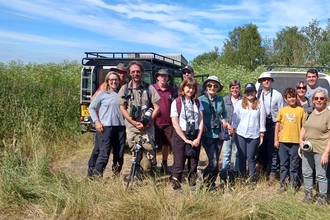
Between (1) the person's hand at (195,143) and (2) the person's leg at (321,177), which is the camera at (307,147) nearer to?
(2) the person's leg at (321,177)

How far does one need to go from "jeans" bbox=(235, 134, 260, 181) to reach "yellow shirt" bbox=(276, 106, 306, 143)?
0.39m

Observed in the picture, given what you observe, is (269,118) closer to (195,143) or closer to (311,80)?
(311,80)

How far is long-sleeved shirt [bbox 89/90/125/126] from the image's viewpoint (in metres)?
4.70

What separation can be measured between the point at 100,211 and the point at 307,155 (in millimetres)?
2681

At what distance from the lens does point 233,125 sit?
5.09 metres

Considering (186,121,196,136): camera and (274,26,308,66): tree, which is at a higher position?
(274,26,308,66): tree

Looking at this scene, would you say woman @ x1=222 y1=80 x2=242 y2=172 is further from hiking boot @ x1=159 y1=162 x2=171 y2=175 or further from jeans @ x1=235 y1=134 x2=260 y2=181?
hiking boot @ x1=159 y1=162 x2=171 y2=175

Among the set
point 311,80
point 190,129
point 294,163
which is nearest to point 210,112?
point 190,129

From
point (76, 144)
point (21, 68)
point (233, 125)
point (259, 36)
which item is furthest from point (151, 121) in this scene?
point (259, 36)

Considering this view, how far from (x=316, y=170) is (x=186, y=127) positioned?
1.74m

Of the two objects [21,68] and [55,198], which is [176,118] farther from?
[21,68]

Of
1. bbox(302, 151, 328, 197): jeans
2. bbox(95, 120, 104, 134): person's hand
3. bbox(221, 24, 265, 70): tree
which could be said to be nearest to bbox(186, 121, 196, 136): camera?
bbox(95, 120, 104, 134): person's hand

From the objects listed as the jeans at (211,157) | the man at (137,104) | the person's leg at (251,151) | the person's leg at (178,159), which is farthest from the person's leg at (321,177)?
the man at (137,104)

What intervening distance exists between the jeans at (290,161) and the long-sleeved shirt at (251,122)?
0.40 meters
